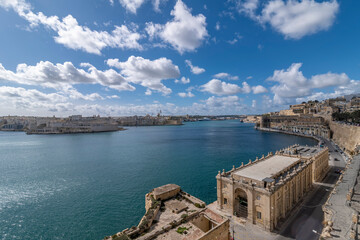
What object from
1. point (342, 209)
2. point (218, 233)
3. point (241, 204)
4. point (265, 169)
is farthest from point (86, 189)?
point (342, 209)

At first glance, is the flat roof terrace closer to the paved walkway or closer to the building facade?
the building facade

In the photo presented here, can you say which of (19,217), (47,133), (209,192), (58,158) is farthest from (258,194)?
(47,133)

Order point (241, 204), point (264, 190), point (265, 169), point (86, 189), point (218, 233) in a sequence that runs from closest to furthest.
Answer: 1. point (218, 233)
2. point (264, 190)
3. point (241, 204)
4. point (265, 169)
5. point (86, 189)

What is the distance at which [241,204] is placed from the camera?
20953 millimetres

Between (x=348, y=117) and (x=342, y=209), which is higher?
(x=348, y=117)

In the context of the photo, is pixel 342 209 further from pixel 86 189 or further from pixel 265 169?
pixel 86 189

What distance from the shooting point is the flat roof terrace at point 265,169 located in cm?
2086

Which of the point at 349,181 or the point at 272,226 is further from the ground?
the point at 349,181

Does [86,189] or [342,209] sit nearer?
[342,209]

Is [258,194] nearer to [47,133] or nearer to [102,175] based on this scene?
[102,175]

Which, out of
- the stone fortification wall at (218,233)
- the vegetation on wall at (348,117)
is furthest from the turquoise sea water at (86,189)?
the vegetation on wall at (348,117)

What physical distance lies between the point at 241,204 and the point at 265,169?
5868 mm

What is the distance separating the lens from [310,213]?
20.9 m

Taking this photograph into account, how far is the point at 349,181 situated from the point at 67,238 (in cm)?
3261
